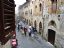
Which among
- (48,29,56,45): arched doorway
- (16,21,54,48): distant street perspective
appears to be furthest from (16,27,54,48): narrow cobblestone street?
(48,29,56,45): arched doorway

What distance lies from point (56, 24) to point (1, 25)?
12.0 metres

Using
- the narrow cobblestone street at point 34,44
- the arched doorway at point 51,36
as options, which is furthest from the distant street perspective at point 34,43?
the arched doorway at point 51,36

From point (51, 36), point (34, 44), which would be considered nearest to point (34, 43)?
point (34, 44)

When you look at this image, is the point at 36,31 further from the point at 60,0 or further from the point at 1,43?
the point at 1,43

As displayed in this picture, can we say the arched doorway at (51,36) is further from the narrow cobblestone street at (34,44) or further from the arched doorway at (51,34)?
the narrow cobblestone street at (34,44)

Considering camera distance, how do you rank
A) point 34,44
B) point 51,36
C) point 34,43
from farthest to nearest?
1. point 34,43
2. point 51,36
3. point 34,44

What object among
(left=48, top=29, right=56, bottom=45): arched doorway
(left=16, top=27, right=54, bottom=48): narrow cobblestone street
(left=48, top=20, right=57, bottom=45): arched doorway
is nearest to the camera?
(left=16, top=27, right=54, bottom=48): narrow cobblestone street

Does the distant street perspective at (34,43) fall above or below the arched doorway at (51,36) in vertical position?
below

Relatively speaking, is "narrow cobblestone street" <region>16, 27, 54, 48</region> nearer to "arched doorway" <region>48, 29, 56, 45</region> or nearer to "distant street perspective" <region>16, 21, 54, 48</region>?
"distant street perspective" <region>16, 21, 54, 48</region>

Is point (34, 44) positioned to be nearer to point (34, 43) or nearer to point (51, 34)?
point (34, 43)

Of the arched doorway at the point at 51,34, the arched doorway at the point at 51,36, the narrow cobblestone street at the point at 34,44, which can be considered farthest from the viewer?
the arched doorway at the point at 51,36

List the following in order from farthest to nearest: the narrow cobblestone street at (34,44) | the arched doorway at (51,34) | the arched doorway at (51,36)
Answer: the arched doorway at (51,36) → the arched doorway at (51,34) → the narrow cobblestone street at (34,44)

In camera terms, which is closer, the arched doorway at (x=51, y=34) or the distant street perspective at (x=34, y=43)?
the distant street perspective at (x=34, y=43)

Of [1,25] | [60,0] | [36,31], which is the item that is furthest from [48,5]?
[1,25]
